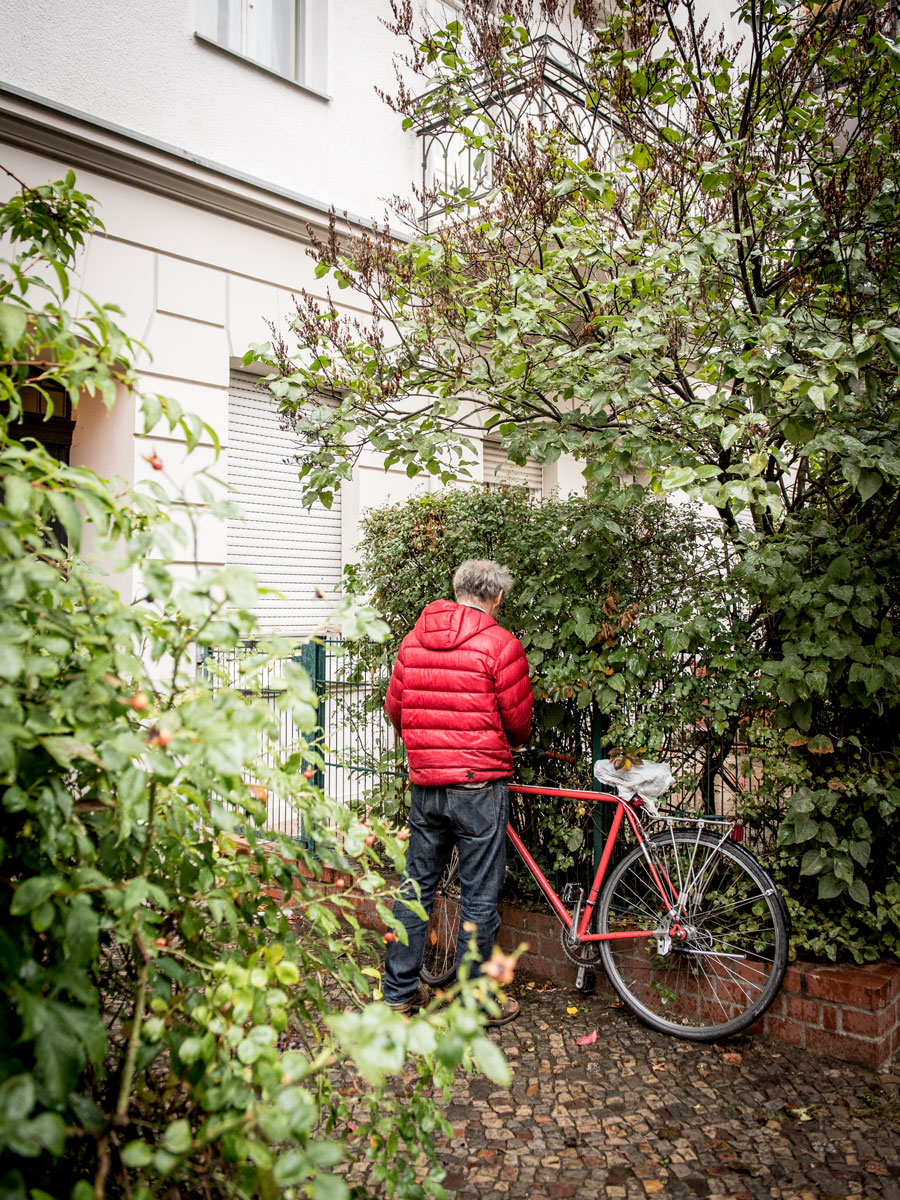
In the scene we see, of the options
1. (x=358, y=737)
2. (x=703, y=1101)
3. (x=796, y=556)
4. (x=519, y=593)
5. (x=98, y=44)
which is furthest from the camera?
(x=98, y=44)

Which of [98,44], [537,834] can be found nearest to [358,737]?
[537,834]

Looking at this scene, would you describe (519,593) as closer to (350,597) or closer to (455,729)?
(455,729)

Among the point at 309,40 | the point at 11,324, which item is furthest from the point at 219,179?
the point at 11,324

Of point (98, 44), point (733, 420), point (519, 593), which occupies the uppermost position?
point (98, 44)

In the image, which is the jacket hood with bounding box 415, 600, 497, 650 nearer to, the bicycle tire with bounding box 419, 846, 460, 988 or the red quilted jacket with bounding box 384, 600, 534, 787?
the red quilted jacket with bounding box 384, 600, 534, 787

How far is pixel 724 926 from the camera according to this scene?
3561 millimetres

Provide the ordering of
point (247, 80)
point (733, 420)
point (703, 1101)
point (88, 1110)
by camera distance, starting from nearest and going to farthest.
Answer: point (88, 1110), point (703, 1101), point (733, 420), point (247, 80)

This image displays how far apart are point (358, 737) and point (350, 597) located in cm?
349

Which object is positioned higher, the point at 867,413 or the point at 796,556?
the point at 867,413

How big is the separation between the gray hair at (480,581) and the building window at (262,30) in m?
5.60

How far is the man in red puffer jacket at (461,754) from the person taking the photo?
350 centimetres

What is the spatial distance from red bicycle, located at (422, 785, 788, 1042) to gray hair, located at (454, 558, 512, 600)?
942 mm

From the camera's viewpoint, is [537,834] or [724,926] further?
[537,834]

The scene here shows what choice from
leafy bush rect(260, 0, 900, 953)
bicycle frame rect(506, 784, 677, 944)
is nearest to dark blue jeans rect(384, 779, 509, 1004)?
bicycle frame rect(506, 784, 677, 944)
